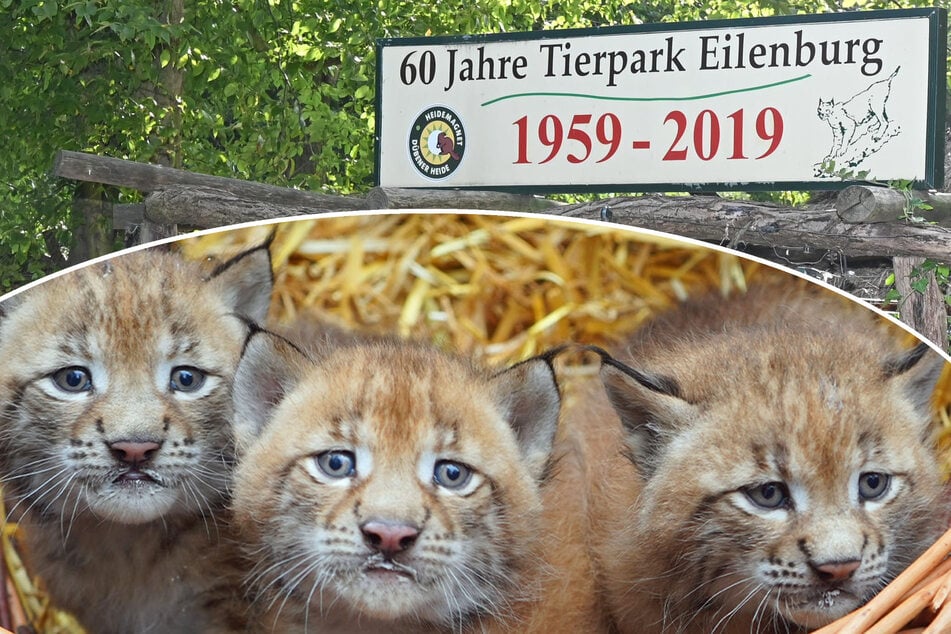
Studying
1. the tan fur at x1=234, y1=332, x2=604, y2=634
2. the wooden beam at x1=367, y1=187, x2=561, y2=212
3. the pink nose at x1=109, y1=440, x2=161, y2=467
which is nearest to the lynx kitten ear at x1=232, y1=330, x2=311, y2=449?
the tan fur at x1=234, y1=332, x2=604, y2=634

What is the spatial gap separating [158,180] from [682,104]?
2.88 m

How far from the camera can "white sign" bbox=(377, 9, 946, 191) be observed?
5.33 m

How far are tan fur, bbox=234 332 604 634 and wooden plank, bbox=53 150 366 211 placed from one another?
447cm

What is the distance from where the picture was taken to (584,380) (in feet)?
4.47

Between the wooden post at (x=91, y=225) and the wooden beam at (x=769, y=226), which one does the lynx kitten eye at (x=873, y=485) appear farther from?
the wooden post at (x=91, y=225)

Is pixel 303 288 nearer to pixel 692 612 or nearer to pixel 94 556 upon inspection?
pixel 94 556

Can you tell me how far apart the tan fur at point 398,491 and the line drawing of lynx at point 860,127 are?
4.48 m

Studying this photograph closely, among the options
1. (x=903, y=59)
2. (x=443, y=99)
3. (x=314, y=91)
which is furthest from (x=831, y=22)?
(x=314, y=91)

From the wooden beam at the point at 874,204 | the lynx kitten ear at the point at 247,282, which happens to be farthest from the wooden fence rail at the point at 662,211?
the lynx kitten ear at the point at 247,282

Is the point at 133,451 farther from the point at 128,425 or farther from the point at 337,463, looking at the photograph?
the point at 337,463

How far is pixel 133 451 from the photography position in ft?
4.45

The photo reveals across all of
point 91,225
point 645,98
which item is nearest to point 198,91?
point 91,225

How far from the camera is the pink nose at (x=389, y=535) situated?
48.6 inches

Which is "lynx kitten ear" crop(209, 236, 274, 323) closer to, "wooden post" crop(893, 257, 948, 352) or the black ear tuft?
the black ear tuft
